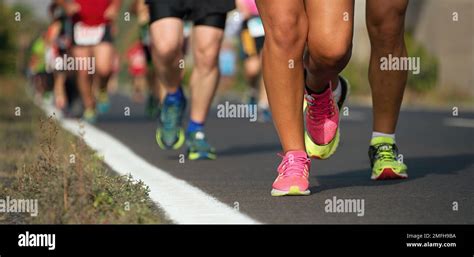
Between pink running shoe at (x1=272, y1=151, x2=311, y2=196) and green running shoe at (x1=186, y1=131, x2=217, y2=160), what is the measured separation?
9.85 ft

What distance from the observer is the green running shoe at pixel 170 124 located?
9.95 meters

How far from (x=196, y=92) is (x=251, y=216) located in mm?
4186

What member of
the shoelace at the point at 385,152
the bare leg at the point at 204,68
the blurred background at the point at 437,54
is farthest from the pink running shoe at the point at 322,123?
the blurred background at the point at 437,54

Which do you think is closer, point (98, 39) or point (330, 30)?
point (330, 30)

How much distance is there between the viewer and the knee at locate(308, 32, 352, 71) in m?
6.81

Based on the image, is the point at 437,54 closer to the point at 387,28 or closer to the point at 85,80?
the point at 85,80

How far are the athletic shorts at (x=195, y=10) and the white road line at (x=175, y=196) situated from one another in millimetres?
1087

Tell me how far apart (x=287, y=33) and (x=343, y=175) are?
5.99ft

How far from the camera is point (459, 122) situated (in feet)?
51.8

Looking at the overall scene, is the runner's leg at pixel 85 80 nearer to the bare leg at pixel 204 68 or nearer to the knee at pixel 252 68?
the knee at pixel 252 68

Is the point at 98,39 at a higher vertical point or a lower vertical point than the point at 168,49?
higher

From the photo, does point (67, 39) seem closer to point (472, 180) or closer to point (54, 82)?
point (54, 82)

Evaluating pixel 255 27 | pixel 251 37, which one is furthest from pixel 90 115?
pixel 255 27
